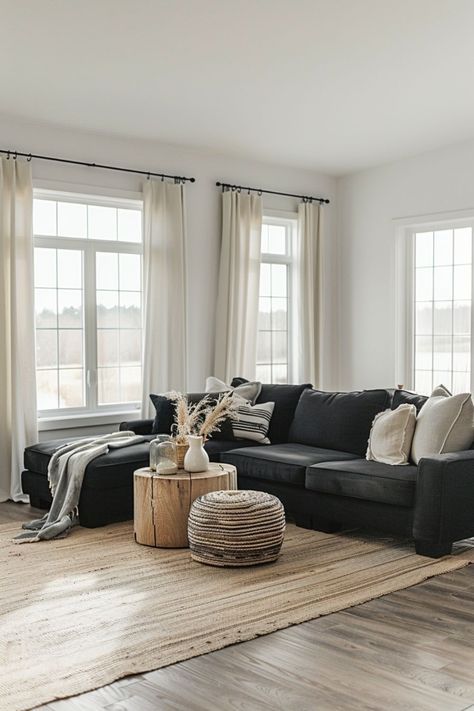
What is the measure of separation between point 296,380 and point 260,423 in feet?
7.16

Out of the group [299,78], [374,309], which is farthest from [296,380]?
[299,78]

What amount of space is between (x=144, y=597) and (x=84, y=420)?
3.15 m

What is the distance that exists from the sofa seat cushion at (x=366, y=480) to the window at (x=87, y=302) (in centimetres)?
253

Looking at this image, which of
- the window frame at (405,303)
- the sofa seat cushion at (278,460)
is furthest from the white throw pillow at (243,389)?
the window frame at (405,303)

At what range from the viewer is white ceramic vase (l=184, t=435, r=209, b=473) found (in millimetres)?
4918

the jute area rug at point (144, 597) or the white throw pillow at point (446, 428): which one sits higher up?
the white throw pillow at point (446, 428)

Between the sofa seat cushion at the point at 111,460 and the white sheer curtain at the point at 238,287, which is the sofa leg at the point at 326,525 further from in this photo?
the white sheer curtain at the point at 238,287

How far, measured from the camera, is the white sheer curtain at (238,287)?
7.58 m

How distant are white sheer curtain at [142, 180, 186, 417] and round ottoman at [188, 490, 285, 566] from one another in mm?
2735

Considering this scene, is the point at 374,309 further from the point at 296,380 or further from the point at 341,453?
the point at 341,453

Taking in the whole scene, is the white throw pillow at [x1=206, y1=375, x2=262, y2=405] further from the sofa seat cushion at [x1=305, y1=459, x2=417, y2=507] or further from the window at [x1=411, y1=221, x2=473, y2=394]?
the window at [x1=411, y1=221, x2=473, y2=394]

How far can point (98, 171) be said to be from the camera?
22.4ft

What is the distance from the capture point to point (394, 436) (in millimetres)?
5043

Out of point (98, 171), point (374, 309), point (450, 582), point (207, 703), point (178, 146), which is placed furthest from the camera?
point (374, 309)
